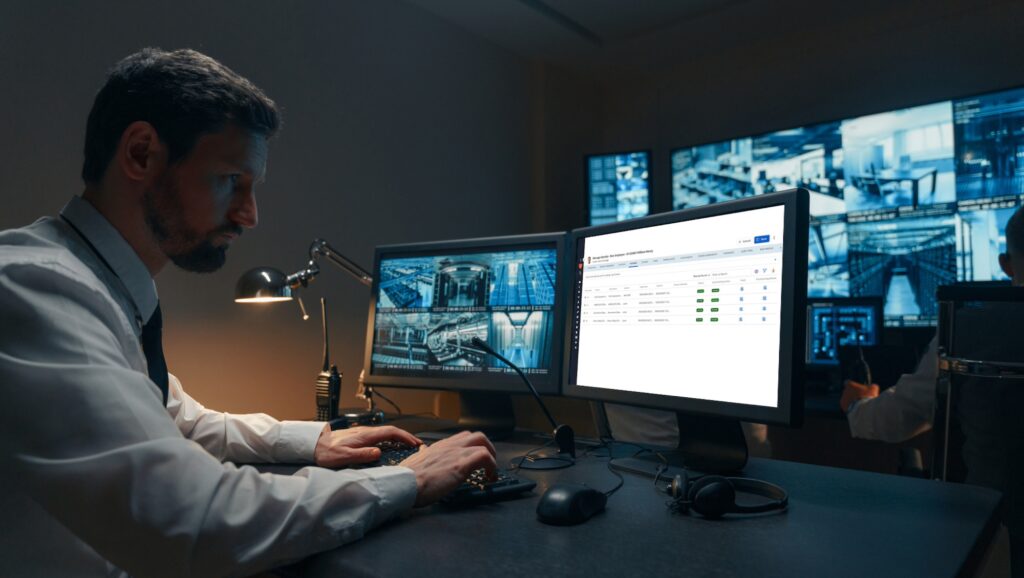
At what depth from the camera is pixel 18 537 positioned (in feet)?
2.39

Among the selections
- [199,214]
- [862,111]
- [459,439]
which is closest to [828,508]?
[459,439]

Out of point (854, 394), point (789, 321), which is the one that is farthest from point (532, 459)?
point (854, 394)

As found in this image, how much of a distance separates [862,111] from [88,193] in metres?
3.55

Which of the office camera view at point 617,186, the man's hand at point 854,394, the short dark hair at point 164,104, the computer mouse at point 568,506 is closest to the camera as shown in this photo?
the computer mouse at point 568,506

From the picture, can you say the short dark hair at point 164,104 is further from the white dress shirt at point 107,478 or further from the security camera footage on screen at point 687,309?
the security camera footage on screen at point 687,309

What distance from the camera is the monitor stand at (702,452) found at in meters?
1.05

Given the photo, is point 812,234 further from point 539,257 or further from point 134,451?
point 134,451

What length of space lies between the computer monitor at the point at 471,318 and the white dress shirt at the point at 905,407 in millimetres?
1077

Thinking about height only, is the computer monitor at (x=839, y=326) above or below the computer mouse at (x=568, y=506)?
above

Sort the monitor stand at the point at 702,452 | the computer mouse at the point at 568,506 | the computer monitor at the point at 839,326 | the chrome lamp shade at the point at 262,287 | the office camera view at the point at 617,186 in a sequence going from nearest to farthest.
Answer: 1. the computer mouse at the point at 568,506
2. the monitor stand at the point at 702,452
3. the chrome lamp shade at the point at 262,287
4. the computer monitor at the point at 839,326
5. the office camera view at the point at 617,186

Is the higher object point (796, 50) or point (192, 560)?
point (796, 50)

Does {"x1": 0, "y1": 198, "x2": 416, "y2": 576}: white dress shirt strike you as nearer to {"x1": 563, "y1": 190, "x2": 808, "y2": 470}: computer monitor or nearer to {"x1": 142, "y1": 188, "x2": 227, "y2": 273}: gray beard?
{"x1": 142, "y1": 188, "x2": 227, "y2": 273}: gray beard

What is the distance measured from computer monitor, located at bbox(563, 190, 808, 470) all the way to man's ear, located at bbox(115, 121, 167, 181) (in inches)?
30.6

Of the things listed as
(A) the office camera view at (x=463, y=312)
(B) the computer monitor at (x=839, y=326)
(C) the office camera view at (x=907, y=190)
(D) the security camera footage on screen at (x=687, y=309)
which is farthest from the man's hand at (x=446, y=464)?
(C) the office camera view at (x=907, y=190)
